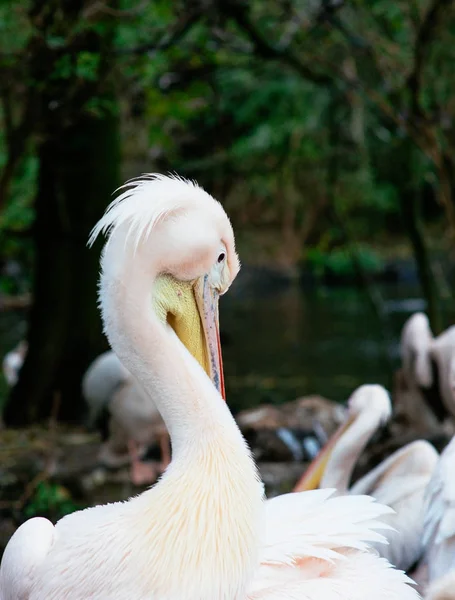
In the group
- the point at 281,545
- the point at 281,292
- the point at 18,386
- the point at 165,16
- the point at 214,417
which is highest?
the point at 214,417

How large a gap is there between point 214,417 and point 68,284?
5007 mm

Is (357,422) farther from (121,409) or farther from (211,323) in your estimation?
(121,409)

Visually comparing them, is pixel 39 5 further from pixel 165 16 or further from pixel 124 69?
pixel 165 16

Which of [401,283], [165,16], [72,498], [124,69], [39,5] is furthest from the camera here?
[401,283]

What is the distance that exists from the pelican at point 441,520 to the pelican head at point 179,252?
967 millimetres

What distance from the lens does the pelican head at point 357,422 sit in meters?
4.32

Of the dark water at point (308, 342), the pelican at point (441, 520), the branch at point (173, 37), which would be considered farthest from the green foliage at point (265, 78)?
the pelican at point (441, 520)

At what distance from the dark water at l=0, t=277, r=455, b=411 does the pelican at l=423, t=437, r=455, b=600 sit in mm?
4856

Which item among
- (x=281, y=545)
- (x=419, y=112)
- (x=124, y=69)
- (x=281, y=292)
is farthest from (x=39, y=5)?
(x=281, y=292)

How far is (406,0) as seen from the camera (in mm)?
7125

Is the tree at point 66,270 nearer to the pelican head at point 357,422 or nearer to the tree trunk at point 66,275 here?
the tree trunk at point 66,275

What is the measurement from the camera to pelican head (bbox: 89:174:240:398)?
7.79 feet

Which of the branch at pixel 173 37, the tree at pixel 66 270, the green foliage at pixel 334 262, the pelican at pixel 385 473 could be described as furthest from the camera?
the green foliage at pixel 334 262

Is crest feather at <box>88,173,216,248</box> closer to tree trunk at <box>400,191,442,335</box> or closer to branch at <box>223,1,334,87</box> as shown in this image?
branch at <box>223,1,334,87</box>
